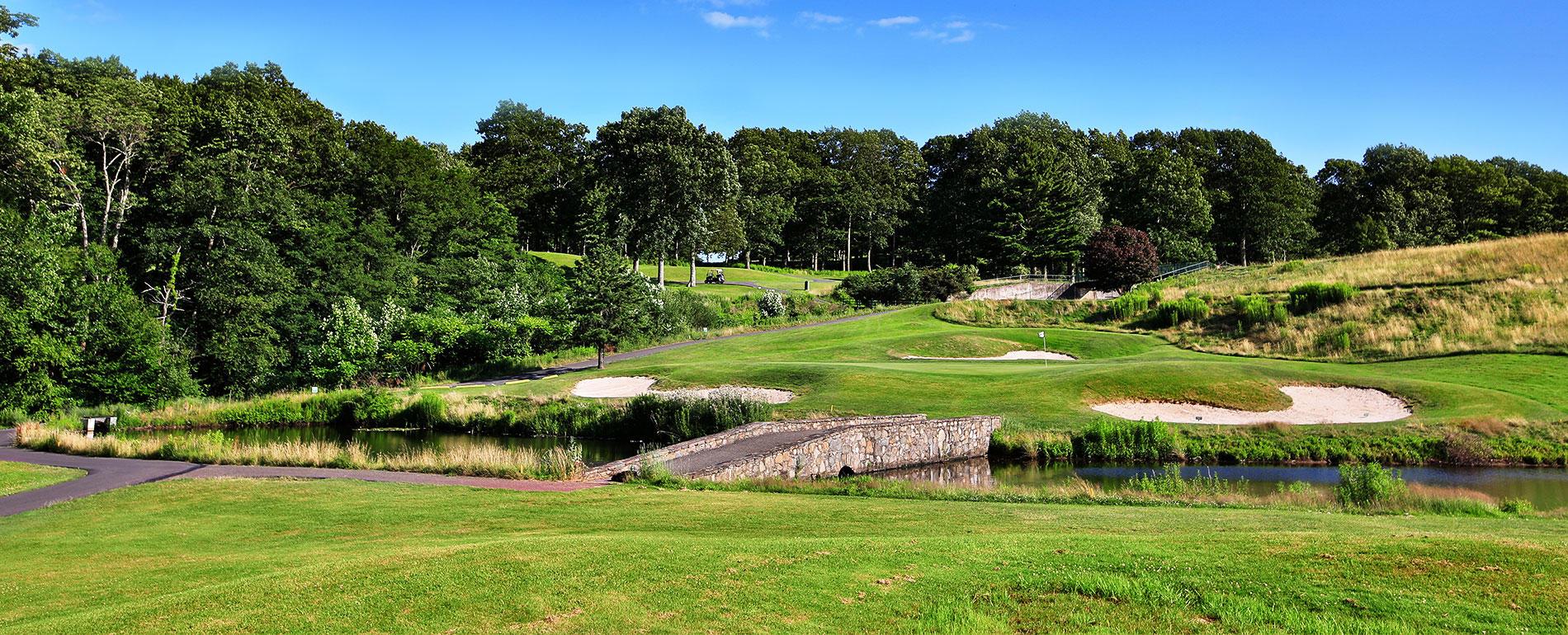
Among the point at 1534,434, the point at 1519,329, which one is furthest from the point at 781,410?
the point at 1519,329

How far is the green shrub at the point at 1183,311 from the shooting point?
42.9 metres

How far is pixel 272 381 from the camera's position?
42.3m

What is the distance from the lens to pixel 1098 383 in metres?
28.3

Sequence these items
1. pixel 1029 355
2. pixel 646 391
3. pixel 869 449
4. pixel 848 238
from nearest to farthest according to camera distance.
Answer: pixel 869 449, pixel 646 391, pixel 1029 355, pixel 848 238

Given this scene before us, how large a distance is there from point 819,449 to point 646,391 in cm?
1347

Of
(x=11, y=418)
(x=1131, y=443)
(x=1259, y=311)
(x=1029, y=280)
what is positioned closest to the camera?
(x=1131, y=443)

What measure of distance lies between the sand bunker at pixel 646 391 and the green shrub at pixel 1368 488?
54.0ft

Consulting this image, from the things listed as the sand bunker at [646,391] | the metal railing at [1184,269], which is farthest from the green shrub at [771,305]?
the metal railing at [1184,269]

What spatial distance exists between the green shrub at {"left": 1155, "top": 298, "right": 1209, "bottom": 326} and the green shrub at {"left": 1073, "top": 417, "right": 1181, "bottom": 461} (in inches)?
868

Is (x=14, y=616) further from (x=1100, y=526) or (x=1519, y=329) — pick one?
(x=1519, y=329)

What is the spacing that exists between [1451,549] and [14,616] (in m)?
12.9

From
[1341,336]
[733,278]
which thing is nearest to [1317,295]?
[1341,336]

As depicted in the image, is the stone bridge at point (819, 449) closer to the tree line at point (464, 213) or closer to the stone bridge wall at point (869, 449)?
the stone bridge wall at point (869, 449)

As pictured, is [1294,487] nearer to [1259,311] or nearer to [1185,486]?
[1185,486]
